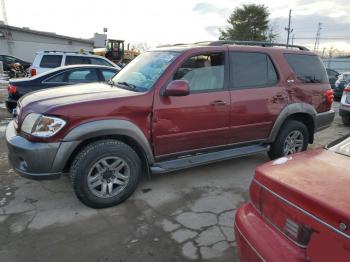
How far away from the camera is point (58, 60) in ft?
35.9

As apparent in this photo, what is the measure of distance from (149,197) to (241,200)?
116cm

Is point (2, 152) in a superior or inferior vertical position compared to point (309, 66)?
inferior

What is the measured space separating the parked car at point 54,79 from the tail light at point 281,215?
235 inches

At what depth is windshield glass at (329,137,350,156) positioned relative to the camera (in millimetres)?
2232

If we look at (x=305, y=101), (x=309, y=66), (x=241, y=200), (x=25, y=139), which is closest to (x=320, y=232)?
(x=241, y=200)

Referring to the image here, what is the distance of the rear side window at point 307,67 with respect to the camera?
15.8 feet

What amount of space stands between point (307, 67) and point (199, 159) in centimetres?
252

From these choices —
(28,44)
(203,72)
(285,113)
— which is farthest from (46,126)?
(28,44)

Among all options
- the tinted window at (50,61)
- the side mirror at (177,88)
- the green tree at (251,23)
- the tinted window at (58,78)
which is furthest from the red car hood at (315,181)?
the green tree at (251,23)

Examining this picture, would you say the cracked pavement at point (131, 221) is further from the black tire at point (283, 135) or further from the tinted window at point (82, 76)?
the tinted window at point (82, 76)

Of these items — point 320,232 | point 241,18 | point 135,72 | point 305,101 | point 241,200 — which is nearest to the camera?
point 320,232

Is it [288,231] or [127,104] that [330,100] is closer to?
[127,104]

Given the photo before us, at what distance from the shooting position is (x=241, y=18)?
43.7 m

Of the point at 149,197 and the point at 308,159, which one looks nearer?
the point at 308,159
